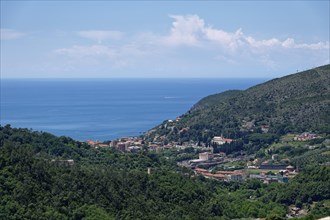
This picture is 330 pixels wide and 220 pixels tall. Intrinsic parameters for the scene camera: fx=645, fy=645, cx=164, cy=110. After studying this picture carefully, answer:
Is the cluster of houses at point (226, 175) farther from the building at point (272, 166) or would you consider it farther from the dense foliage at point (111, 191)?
the dense foliage at point (111, 191)

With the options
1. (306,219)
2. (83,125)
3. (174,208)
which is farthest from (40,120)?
(306,219)

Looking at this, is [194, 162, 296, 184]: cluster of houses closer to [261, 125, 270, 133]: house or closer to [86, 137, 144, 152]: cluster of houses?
[86, 137, 144, 152]: cluster of houses

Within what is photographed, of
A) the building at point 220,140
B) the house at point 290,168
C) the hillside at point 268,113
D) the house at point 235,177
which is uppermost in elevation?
the hillside at point 268,113

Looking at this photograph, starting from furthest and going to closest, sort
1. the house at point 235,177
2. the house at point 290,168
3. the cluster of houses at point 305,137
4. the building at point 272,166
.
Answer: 1. the cluster of houses at point 305,137
2. the building at point 272,166
3. the house at point 290,168
4. the house at point 235,177

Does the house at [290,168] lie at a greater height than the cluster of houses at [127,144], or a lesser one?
lesser

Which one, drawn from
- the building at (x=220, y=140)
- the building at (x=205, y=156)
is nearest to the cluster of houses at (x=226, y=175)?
the building at (x=205, y=156)

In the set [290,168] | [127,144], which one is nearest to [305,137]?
[290,168]
